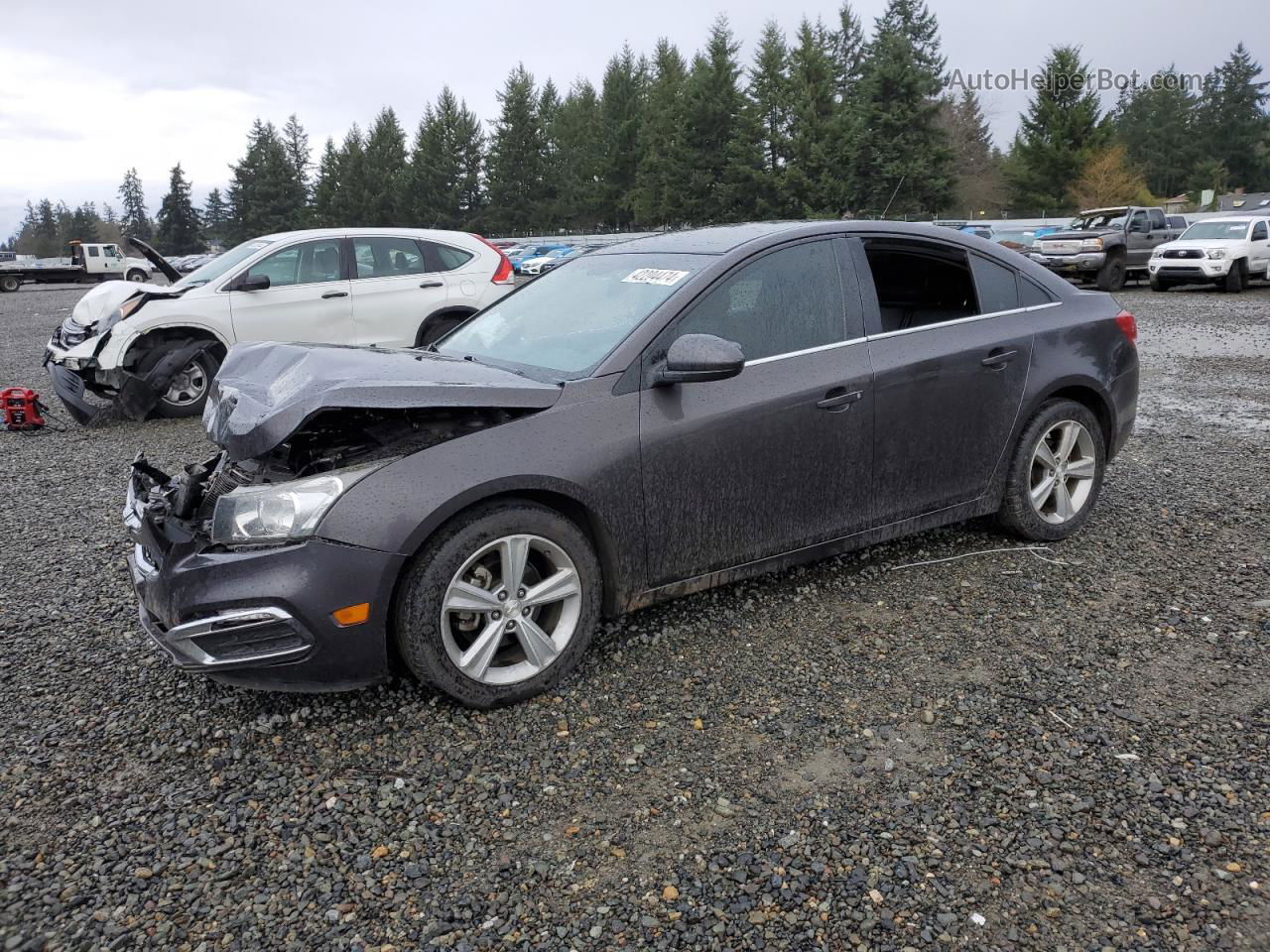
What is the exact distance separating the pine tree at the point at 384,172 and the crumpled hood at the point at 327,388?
81383 millimetres

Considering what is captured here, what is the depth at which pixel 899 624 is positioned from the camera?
151 inches

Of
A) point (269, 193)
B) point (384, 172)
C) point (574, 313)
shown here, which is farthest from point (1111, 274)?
point (269, 193)

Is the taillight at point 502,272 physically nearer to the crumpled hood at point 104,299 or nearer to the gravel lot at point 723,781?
the crumpled hood at point 104,299

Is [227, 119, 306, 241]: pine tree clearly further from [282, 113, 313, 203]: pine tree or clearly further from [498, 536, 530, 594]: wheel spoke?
[498, 536, 530, 594]: wheel spoke

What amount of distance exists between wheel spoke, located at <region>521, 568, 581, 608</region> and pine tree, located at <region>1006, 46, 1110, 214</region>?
59.7 metres

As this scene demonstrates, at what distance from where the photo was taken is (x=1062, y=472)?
4.64m

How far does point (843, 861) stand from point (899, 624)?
1.54 metres

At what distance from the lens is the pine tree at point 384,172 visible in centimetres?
8212

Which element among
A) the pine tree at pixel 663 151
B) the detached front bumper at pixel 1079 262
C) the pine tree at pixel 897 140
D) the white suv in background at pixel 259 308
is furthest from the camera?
the pine tree at pixel 663 151

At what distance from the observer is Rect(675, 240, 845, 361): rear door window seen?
3654 millimetres

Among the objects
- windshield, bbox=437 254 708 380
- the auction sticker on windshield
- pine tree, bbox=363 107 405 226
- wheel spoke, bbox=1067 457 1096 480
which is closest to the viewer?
windshield, bbox=437 254 708 380

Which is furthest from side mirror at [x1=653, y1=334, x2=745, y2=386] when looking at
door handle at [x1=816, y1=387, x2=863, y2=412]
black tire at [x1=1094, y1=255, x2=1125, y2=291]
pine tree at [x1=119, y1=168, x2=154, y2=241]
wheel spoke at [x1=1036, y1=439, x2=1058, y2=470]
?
pine tree at [x1=119, y1=168, x2=154, y2=241]

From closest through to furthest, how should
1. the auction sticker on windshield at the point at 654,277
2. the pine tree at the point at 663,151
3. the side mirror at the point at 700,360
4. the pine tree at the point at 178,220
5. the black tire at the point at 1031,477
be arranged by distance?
the side mirror at the point at 700,360 → the auction sticker on windshield at the point at 654,277 → the black tire at the point at 1031,477 → the pine tree at the point at 663,151 → the pine tree at the point at 178,220

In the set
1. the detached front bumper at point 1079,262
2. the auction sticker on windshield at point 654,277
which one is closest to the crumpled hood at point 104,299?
the auction sticker on windshield at point 654,277
